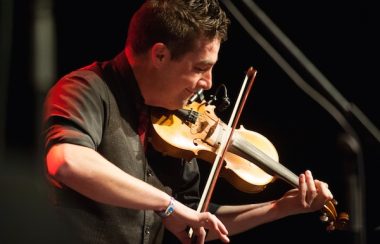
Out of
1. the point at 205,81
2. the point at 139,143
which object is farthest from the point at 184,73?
the point at 139,143

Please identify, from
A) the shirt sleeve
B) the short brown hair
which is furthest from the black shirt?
the short brown hair

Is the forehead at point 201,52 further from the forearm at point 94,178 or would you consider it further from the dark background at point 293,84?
the dark background at point 293,84

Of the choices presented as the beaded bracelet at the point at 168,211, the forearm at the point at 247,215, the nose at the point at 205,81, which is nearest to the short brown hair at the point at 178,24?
the nose at the point at 205,81

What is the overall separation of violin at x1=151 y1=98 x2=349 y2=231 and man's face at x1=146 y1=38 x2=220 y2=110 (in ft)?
0.25

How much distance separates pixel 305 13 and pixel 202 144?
992mm

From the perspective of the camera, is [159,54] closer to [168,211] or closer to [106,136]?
[106,136]

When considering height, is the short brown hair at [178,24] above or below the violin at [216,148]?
above

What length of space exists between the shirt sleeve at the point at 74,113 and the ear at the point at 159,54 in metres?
0.22

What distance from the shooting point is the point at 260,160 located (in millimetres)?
2092

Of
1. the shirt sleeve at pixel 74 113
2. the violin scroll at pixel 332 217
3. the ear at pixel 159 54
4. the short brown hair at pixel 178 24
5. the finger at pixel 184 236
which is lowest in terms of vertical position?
the finger at pixel 184 236

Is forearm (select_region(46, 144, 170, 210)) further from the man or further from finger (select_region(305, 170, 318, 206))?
finger (select_region(305, 170, 318, 206))

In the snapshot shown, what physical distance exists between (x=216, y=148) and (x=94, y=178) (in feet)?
1.99

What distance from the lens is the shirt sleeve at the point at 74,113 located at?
1548 mm

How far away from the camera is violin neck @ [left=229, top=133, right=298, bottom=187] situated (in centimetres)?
208
